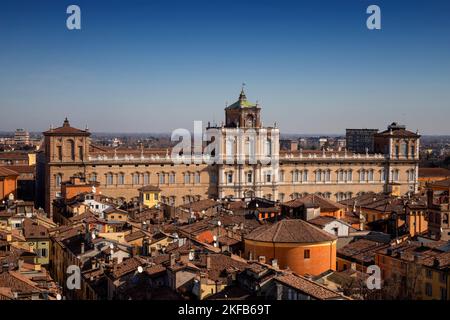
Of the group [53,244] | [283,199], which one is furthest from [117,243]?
[283,199]

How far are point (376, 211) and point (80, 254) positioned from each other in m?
13.6

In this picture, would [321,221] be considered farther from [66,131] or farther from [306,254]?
[66,131]

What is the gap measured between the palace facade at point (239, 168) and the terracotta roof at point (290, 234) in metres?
20.2

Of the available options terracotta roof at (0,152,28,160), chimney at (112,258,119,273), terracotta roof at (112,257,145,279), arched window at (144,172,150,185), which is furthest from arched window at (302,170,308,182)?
terracotta roof at (112,257,145,279)

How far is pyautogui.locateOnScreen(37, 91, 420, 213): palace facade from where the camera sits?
37.7 metres

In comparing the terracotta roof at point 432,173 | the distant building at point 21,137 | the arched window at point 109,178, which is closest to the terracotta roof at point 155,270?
the arched window at point 109,178

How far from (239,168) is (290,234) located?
23091mm

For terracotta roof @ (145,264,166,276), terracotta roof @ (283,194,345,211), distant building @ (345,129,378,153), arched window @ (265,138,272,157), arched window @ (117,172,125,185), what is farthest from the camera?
distant building @ (345,129,378,153)

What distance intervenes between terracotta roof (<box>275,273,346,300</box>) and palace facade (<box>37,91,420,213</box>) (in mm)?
25185

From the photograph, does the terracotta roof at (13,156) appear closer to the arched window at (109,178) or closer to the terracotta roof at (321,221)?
the arched window at (109,178)

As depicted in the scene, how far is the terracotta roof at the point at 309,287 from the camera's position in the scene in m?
11.3

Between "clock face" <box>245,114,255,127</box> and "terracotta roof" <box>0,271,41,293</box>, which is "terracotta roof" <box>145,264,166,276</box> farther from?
"clock face" <box>245,114,255,127</box>

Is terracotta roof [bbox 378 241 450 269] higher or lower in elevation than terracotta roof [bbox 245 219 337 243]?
lower

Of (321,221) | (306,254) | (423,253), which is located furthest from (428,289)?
(321,221)
